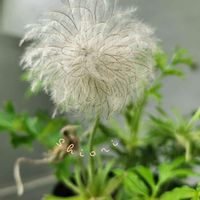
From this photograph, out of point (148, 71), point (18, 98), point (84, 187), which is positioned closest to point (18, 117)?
point (84, 187)

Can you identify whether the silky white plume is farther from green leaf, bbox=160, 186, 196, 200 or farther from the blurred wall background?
the blurred wall background

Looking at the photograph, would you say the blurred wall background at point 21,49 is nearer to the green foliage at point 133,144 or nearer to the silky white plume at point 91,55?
the green foliage at point 133,144

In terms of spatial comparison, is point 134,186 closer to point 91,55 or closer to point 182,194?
point 182,194

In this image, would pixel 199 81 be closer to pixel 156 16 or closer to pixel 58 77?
pixel 156 16

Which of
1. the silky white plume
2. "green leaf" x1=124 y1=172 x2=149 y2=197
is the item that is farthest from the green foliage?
the silky white plume

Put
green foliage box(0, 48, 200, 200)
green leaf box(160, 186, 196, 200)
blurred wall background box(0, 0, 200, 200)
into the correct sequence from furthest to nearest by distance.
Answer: blurred wall background box(0, 0, 200, 200)
green foliage box(0, 48, 200, 200)
green leaf box(160, 186, 196, 200)

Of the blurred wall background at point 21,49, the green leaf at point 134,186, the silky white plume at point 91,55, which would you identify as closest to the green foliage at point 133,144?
the green leaf at point 134,186

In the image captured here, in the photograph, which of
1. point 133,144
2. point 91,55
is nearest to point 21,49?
point 133,144
